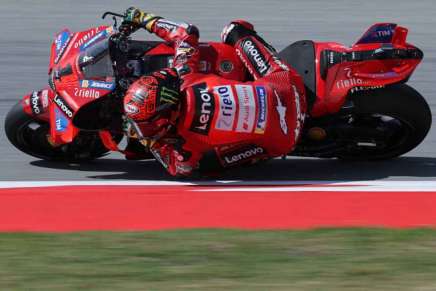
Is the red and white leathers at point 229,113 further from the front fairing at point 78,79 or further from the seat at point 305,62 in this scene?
the front fairing at point 78,79

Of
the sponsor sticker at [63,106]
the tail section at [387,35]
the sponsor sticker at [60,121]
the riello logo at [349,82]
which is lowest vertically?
the sponsor sticker at [60,121]

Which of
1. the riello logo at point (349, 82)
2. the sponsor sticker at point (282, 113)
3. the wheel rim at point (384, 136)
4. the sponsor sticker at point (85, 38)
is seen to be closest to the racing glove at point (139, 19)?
the sponsor sticker at point (85, 38)

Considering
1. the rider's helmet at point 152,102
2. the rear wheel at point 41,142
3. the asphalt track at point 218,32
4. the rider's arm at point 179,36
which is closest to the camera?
the rider's helmet at point 152,102

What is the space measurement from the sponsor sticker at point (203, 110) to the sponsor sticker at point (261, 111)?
31 cm

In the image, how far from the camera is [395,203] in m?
7.07

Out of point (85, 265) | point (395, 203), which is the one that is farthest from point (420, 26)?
point (85, 265)

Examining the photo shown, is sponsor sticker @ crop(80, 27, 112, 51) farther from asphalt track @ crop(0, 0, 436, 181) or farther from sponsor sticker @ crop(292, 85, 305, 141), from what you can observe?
sponsor sticker @ crop(292, 85, 305, 141)

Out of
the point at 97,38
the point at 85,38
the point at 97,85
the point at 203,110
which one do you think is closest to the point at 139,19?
the point at 97,38

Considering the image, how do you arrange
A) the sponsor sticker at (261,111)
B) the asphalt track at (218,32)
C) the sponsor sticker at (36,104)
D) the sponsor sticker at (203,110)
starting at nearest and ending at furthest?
the sponsor sticker at (203,110)
the sponsor sticker at (261,111)
the sponsor sticker at (36,104)
the asphalt track at (218,32)

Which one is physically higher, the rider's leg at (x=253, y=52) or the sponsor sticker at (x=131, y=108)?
the rider's leg at (x=253, y=52)

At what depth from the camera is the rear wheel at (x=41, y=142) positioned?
308 inches

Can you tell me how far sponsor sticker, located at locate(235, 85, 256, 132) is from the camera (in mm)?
7168

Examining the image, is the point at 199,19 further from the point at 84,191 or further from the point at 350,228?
the point at 350,228

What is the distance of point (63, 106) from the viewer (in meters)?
7.44
